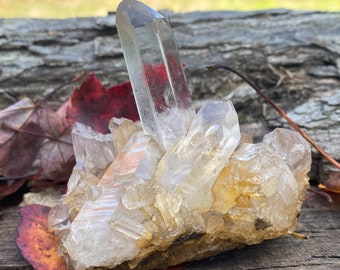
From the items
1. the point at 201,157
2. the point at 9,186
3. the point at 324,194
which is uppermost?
the point at 201,157

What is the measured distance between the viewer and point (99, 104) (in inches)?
55.3

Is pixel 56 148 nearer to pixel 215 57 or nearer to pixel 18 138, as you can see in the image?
pixel 18 138

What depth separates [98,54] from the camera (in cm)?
188

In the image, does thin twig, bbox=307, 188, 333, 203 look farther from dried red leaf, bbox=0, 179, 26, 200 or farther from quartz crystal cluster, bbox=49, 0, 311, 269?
dried red leaf, bbox=0, 179, 26, 200

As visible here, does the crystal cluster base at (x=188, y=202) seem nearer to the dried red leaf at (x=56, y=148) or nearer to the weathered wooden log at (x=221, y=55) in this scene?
the dried red leaf at (x=56, y=148)

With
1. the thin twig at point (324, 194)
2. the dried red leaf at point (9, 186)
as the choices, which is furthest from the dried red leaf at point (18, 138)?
the thin twig at point (324, 194)

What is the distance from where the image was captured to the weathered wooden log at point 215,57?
1809 mm

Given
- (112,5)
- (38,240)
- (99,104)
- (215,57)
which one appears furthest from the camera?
(112,5)

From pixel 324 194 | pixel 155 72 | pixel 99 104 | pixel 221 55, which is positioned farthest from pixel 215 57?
pixel 155 72

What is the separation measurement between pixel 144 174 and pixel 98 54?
37.3 inches

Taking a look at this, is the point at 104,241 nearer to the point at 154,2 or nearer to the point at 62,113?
the point at 62,113

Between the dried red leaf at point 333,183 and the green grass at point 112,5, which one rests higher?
the green grass at point 112,5

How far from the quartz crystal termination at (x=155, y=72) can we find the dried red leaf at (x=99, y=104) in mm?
289

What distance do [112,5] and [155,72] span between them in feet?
15.3
